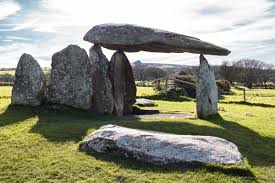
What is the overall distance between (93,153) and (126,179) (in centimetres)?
235

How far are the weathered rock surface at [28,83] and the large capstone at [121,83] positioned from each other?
433cm

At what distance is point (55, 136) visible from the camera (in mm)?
15070

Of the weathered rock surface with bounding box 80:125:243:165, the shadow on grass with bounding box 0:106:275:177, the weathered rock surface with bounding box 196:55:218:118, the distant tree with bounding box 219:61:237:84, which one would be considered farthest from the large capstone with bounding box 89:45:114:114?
the distant tree with bounding box 219:61:237:84

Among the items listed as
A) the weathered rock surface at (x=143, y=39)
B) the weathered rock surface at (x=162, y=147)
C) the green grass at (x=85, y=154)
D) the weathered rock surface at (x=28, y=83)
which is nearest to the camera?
the green grass at (x=85, y=154)

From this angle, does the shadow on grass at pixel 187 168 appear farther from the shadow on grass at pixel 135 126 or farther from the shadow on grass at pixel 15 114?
the shadow on grass at pixel 15 114

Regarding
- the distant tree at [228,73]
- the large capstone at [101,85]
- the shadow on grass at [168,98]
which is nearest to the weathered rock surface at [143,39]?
the large capstone at [101,85]

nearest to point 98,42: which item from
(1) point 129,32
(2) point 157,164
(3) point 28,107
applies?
(1) point 129,32

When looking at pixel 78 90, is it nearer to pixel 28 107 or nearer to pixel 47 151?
pixel 28 107

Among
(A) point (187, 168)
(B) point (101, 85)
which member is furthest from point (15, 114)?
(A) point (187, 168)

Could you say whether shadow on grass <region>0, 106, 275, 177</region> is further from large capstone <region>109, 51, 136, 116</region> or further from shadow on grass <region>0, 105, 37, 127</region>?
large capstone <region>109, 51, 136, 116</region>

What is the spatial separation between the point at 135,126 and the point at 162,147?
4.80 m

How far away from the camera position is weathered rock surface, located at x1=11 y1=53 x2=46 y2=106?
2036 cm

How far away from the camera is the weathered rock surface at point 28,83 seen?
66.8 ft

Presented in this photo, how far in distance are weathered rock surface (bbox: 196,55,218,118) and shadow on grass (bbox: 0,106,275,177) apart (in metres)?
0.70
